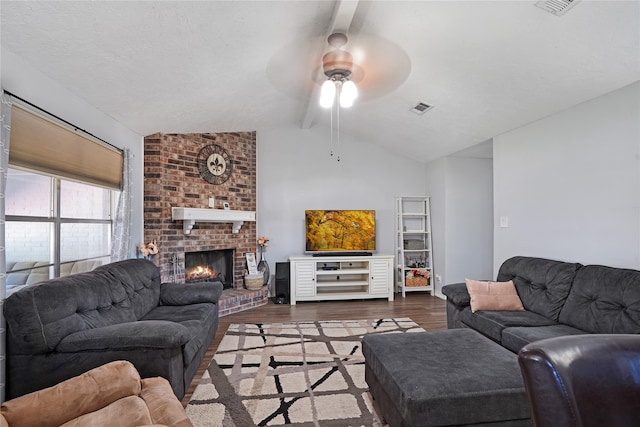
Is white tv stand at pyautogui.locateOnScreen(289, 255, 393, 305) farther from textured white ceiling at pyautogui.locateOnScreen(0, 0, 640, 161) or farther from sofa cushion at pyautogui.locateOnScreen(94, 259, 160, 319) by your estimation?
textured white ceiling at pyautogui.locateOnScreen(0, 0, 640, 161)

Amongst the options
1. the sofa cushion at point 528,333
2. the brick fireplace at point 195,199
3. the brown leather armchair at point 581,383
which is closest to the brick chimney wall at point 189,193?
the brick fireplace at point 195,199

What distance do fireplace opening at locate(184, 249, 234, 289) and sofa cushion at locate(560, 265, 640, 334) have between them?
4.14 metres

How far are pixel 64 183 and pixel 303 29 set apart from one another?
229 cm

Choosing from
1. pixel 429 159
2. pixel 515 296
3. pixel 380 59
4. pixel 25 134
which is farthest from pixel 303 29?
pixel 429 159

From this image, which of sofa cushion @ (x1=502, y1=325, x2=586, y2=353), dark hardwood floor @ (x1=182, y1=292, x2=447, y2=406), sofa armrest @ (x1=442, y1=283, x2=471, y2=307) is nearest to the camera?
sofa cushion @ (x1=502, y1=325, x2=586, y2=353)

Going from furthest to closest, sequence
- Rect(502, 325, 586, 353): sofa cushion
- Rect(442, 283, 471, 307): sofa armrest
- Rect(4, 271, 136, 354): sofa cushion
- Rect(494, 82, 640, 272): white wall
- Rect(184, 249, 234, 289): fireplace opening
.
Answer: Rect(184, 249, 234, 289): fireplace opening
Rect(442, 283, 471, 307): sofa armrest
Rect(494, 82, 640, 272): white wall
Rect(502, 325, 586, 353): sofa cushion
Rect(4, 271, 136, 354): sofa cushion

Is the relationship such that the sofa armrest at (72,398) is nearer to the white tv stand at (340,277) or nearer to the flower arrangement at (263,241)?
the white tv stand at (340,277)

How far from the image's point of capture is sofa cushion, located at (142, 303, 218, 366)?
236 cm

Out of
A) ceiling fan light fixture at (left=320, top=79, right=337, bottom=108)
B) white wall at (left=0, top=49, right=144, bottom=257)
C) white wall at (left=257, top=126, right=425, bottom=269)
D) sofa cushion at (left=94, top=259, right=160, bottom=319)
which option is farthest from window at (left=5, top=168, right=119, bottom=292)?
white wall at (left=257, top=126, right=425, bottom=269)

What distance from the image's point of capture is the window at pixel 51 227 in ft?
7.50

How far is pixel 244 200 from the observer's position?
17.5 ft

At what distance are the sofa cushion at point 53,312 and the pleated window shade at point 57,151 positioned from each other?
31.3 inches

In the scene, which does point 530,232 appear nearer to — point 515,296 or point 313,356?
point 515,296

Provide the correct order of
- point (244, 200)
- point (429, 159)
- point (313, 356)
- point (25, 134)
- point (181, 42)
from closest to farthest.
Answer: point (25, 134) → point (181, 42) → point (313, 356) → point (244, 200) → point (429, 159)
